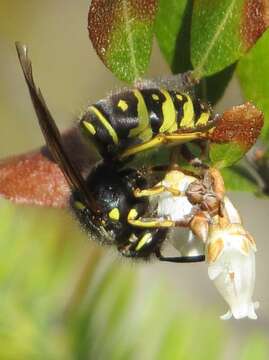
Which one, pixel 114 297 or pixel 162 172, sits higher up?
pixel 162 172

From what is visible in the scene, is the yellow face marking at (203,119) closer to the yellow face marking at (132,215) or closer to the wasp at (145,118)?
the wasp at (145,118)

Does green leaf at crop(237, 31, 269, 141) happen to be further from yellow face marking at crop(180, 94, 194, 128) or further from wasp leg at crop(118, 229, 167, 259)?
wasp leg at crop(118, 229, 167, 259)

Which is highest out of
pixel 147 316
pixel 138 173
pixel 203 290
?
pixel 138 173

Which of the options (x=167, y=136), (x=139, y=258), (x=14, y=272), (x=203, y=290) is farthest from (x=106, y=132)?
(x=203, y=290)

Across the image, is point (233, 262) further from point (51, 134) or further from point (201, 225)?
point (51, 134)

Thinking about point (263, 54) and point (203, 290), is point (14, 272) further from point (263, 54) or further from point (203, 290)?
point (203, 290)

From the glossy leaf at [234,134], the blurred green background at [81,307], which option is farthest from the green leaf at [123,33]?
the blurred green background at [81,307]

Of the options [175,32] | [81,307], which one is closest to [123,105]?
[175,32]
